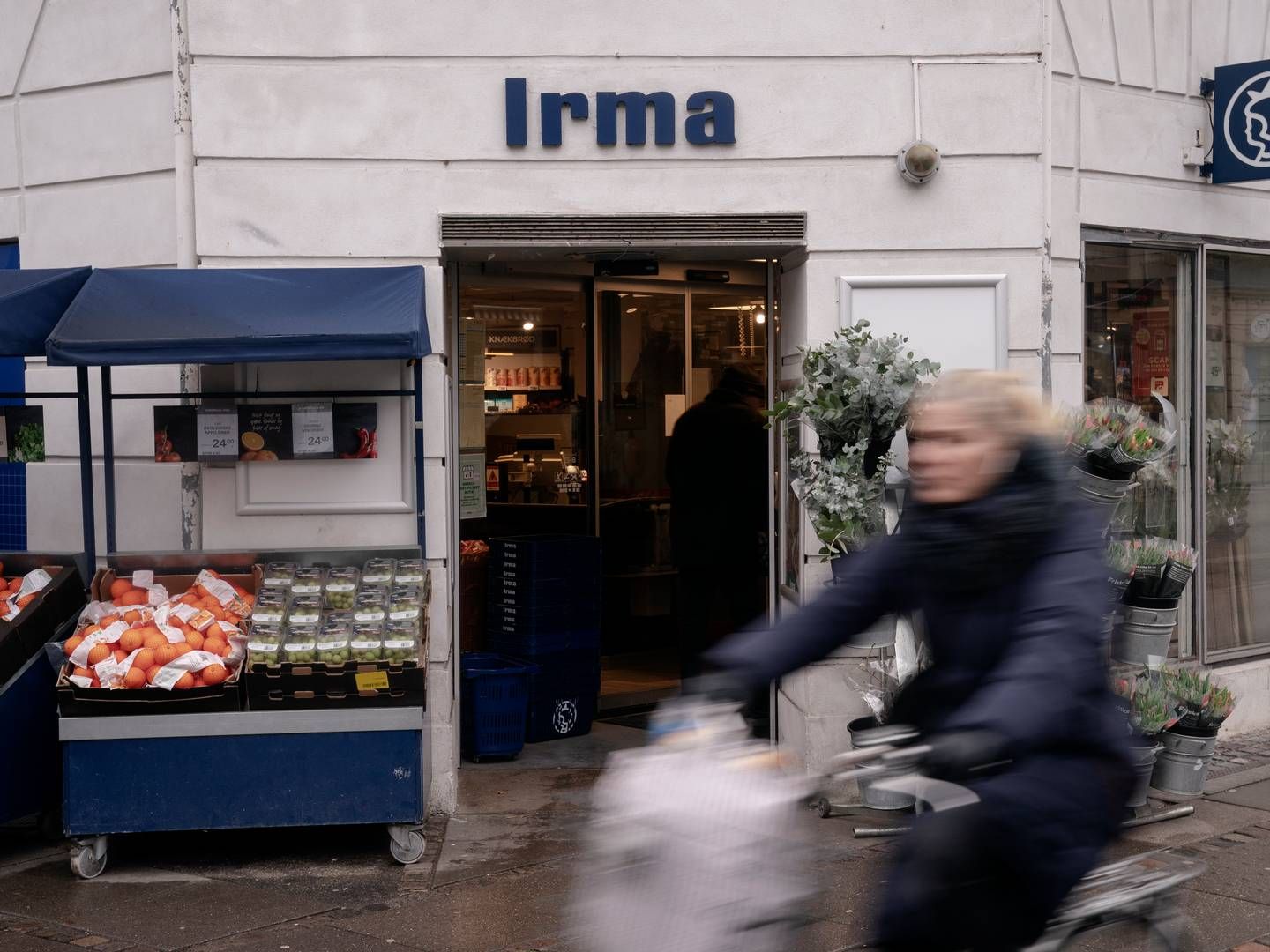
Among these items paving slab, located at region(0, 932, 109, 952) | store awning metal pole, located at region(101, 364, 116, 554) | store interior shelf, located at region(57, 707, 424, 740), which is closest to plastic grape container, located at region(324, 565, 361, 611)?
store interior shelf, located at region(57, 707, 424, 740)

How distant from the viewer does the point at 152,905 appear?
598 centimetres

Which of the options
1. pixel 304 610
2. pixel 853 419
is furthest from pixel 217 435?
pixel 853 419

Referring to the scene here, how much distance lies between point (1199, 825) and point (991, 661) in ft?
14.4

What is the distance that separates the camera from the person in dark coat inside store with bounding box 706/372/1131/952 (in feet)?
9.98

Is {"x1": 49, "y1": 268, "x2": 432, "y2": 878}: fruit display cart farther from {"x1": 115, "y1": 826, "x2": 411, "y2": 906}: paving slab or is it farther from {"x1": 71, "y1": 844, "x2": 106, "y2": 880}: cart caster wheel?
{"x1": 115, "y1": 826, "x2": 411, "y2": 906}: paving slab

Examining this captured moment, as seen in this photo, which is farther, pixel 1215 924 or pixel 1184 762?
pixel 1184 762

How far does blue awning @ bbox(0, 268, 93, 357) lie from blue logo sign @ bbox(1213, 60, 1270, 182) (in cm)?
643

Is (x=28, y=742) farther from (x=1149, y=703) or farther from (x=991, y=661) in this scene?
(x=1149, y=703)

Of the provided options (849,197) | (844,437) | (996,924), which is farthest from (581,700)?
(996,924)

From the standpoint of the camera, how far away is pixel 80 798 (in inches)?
246

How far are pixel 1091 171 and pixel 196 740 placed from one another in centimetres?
566

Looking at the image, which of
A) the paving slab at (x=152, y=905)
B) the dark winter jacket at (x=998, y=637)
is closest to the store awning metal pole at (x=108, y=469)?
the paving slab at (x=152, y=905)

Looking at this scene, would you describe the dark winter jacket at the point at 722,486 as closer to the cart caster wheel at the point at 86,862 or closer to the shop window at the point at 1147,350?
the shop window at the point at 1147,350

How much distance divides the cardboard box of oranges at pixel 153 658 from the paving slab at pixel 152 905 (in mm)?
759
